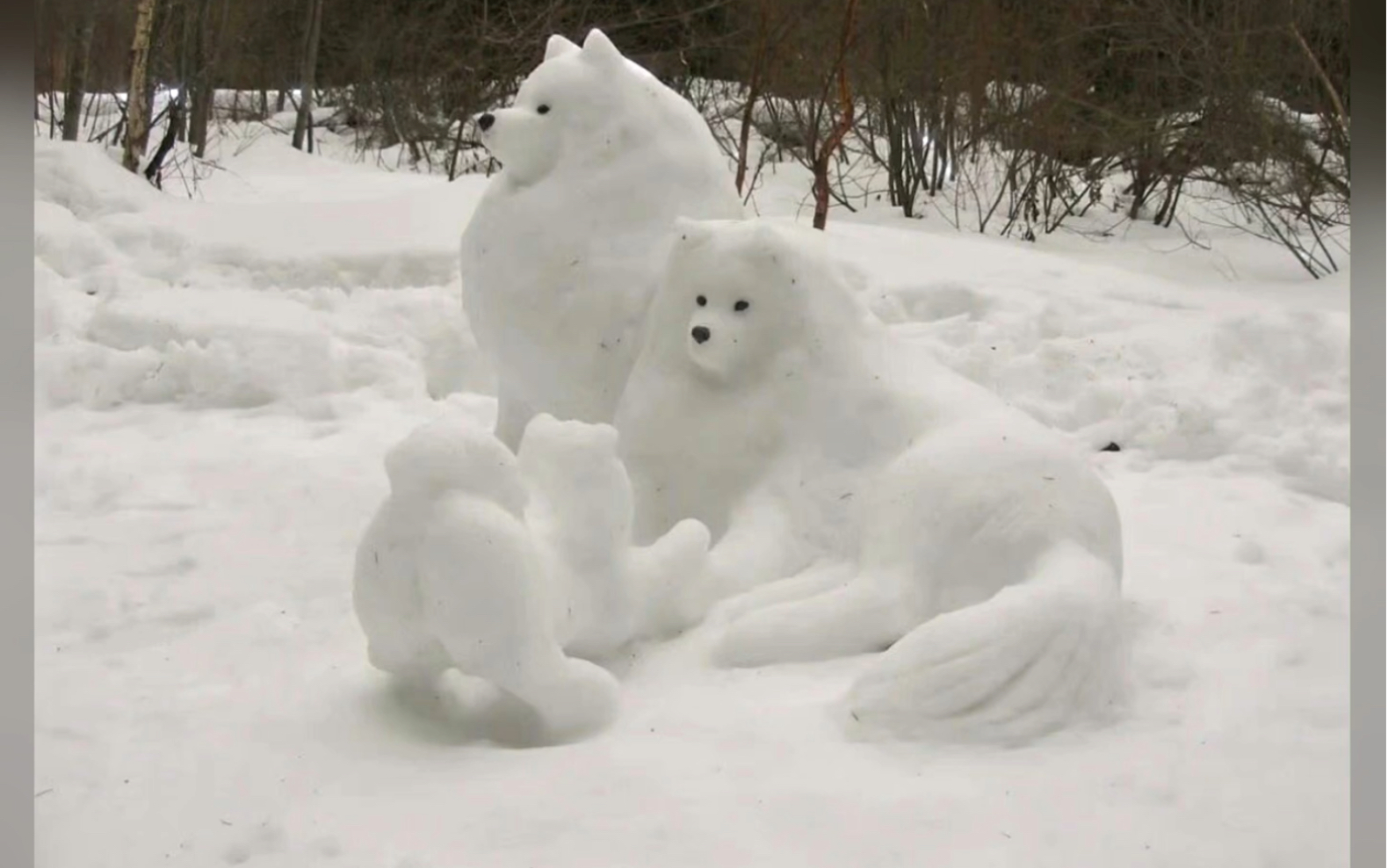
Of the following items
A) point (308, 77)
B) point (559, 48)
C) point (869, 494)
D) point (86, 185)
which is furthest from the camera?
point (308, 77)

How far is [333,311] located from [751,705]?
3.45 meters

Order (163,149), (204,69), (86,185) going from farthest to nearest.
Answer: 1. (204,69)
2. (163,149)
3. (86,185)

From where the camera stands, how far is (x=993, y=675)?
2.01 meters

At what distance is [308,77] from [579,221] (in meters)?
8.07

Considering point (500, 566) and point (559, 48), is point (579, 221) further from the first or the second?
point (500, 566)

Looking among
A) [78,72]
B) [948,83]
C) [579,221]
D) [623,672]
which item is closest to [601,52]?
[579,221]

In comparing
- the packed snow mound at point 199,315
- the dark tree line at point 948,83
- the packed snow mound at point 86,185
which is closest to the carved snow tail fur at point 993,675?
the packed snow mound at point 199,315

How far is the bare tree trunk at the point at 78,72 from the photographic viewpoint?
7414mm

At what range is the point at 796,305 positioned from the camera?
2.66 m

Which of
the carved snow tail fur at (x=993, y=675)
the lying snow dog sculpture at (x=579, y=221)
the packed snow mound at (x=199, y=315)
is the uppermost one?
the lying snow dog sculpture at (x=579, y=221)

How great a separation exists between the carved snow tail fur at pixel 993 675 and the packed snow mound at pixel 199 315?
266cm

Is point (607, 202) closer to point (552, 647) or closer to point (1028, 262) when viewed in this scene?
point (552, 647)

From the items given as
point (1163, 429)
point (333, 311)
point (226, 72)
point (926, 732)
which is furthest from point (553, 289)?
point (226, 72)

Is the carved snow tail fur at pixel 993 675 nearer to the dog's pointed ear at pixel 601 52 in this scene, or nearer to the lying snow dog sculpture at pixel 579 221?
the lying snow dog sculpture at pixel 579 221
